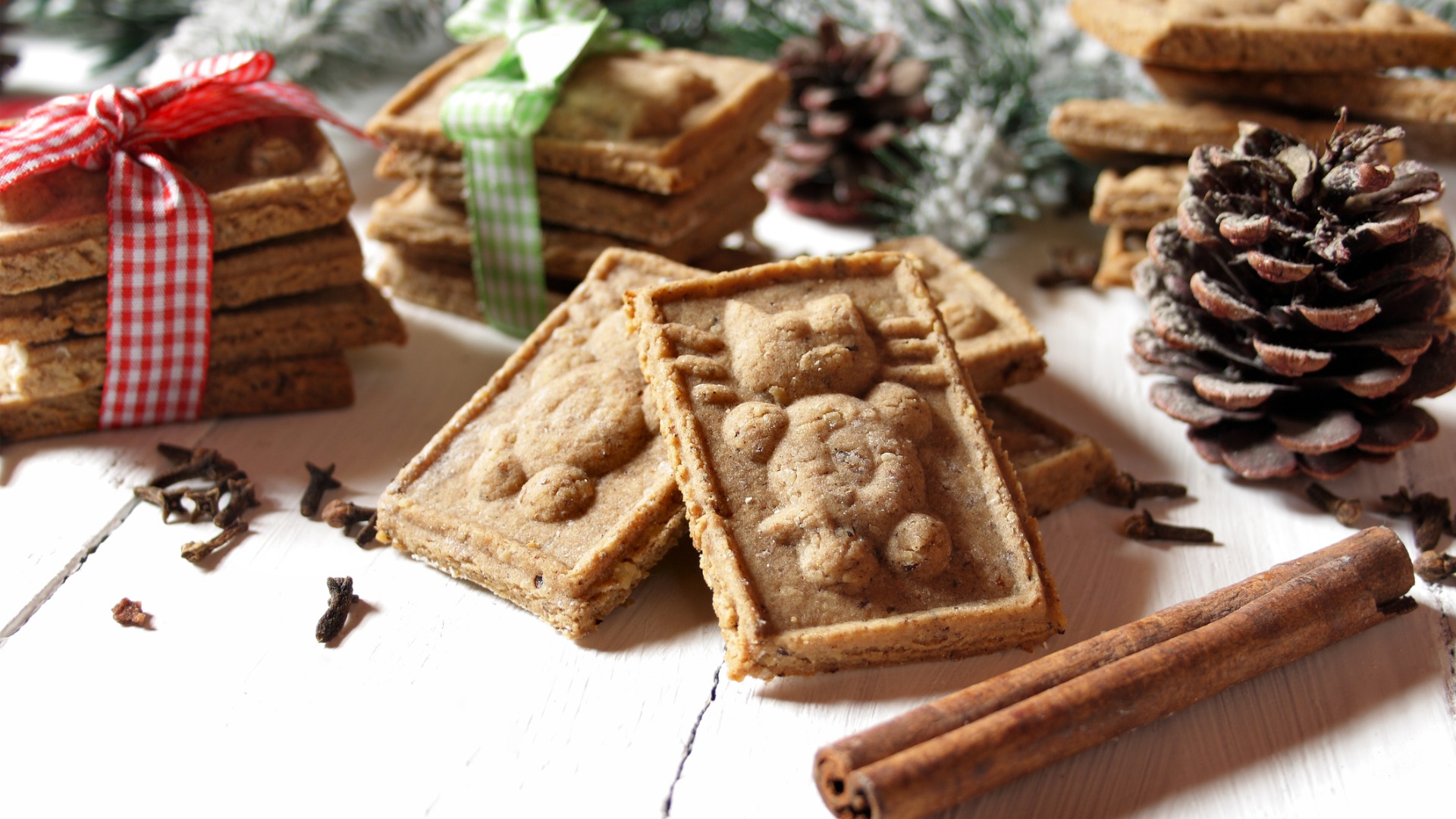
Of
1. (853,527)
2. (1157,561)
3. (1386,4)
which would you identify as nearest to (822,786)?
(853,527)

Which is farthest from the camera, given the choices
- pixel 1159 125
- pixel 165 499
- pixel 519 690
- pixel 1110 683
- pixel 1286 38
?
pixel 1159 125

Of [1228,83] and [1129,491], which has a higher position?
[1228,83]

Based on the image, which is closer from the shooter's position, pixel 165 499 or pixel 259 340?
pixel 165 499

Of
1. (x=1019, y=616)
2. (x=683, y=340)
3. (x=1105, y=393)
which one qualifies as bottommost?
(x=1105, y=393)

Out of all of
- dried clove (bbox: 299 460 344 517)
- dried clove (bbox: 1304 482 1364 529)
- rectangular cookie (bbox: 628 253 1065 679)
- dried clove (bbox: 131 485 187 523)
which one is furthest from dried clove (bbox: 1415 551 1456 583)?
dried clove (bbox: 131 485 187 523)

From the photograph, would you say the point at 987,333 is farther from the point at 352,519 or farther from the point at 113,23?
the point at 113,23

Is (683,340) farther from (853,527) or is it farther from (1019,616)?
(1019,616)

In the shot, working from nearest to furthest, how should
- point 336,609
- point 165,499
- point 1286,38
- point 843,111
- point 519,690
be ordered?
1. point 519,690
2. point 336,609
3. point 165,499
4. point 1286,38
5. point 843,111

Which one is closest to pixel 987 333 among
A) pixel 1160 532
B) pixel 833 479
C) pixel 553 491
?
pixel 1160 532
